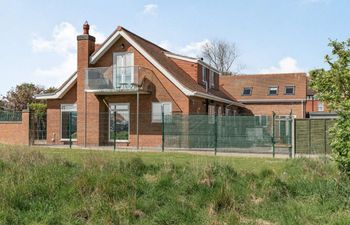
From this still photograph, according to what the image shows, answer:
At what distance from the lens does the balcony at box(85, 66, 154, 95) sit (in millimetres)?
26281

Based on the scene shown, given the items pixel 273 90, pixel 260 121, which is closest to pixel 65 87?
pixel 260 121

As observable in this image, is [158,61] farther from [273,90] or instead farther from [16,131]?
[273,90]

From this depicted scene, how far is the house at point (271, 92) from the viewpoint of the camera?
43.4 metres

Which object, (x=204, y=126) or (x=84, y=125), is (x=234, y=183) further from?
(x=84, y=125)

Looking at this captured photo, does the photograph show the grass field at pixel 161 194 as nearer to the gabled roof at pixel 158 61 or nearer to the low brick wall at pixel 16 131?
the gabled roof at pixel 158 61

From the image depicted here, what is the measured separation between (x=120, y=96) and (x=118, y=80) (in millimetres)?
1238

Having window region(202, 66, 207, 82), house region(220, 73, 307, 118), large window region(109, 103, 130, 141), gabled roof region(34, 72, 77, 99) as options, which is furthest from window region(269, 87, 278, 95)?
gabled roof region(34, 72, 77, 99)

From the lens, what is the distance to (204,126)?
23.5 meters

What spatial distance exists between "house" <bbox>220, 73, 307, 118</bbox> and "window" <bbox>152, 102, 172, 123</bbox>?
55.7 feet

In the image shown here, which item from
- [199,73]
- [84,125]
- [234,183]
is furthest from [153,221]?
[199,73]

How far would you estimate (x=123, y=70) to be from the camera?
88.2ft

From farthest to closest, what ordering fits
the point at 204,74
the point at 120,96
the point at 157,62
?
the point at 204,74 < the point at 120,96 < the point at 157,62

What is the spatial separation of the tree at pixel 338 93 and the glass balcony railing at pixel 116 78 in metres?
18.2

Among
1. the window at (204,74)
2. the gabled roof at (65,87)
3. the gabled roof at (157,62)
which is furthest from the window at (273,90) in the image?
the gabled roof at (65,87)
